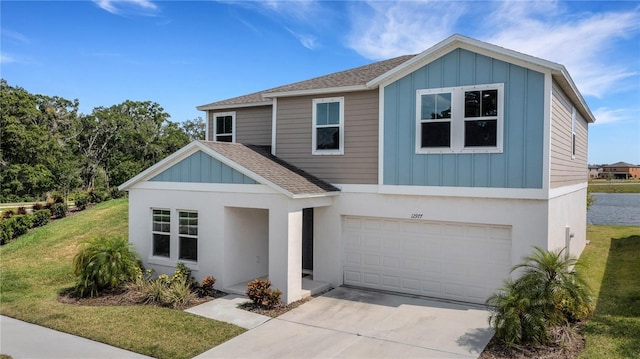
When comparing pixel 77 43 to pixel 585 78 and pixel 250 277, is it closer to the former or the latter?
pixel 250 277

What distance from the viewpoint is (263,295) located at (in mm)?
9602

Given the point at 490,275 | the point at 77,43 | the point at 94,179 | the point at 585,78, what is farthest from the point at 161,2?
the point at 94,179

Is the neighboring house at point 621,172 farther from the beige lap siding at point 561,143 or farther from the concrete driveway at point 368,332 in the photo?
the concrete driveway at point 368,332

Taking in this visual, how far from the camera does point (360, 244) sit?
11.6m

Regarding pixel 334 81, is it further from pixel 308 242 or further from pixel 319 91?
pixel 308 242

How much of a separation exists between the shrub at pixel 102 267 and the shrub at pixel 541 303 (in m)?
8.77

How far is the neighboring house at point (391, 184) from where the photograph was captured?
9.60 m

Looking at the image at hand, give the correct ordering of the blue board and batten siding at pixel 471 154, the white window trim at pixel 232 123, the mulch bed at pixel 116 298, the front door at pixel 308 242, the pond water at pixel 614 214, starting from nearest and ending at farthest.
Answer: the blue board and batten siding at pixel 471 154
the mulch bed at pixel 116 298
the front door at pixel 308 242
the white window trim at pixel 232 123
the pond water at pixel 614 214

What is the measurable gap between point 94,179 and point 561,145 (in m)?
41.5

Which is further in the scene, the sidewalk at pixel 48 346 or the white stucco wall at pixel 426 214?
the white stucco wall at pixel 426 214

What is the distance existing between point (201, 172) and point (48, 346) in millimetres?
5197

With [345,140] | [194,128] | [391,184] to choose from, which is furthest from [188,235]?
[194,128]

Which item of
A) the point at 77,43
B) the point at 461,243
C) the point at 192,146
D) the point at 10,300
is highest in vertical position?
the point at 77,43

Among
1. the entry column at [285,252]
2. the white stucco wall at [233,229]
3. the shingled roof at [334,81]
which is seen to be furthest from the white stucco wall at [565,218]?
the entry column at [285,252]
